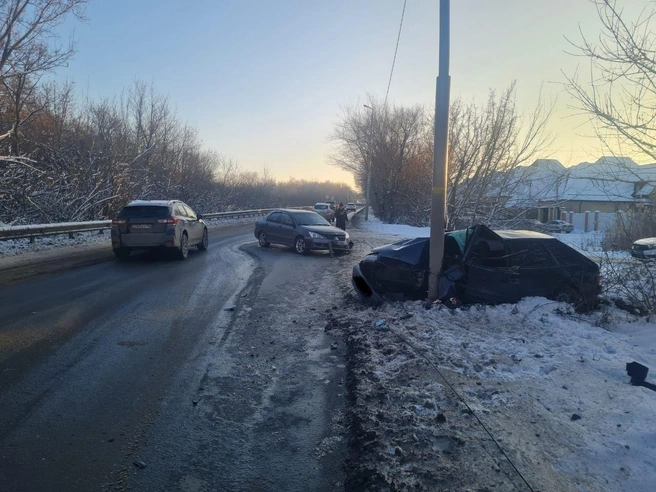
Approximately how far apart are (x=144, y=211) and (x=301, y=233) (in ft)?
18.0

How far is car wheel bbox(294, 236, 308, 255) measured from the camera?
17297 mm

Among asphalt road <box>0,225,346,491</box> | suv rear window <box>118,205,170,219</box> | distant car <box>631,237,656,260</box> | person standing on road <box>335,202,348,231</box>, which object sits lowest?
asphalt road <box>0,225,346,491</box>

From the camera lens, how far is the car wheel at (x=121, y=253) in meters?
14.1

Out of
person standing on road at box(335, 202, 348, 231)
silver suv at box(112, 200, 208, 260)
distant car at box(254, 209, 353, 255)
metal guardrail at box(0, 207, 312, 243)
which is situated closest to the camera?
silver suv at box(112, 200, 208, 260)

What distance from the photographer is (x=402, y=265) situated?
8477 millimetres

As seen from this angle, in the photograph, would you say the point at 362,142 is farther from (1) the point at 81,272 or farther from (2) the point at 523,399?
(2) the point at 523,399

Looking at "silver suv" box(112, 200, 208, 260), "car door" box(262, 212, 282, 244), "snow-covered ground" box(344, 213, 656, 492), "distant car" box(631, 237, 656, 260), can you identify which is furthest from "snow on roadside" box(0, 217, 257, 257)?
"distant car" box(631, 237, 656, 260)

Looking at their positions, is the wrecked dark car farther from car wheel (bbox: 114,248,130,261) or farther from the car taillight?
car wheel (bbox: 114,248,130,261)

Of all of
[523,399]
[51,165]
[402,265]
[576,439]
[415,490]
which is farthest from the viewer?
[51,165]

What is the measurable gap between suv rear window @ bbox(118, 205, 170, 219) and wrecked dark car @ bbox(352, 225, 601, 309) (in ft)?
24.9

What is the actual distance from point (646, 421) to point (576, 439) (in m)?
0.72

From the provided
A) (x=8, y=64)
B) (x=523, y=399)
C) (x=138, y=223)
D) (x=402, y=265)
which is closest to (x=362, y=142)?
(x=8, y=64)

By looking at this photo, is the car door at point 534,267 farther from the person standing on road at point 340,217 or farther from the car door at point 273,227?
the person standing on road at point 340,217

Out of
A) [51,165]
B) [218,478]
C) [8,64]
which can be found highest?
[8,64]
